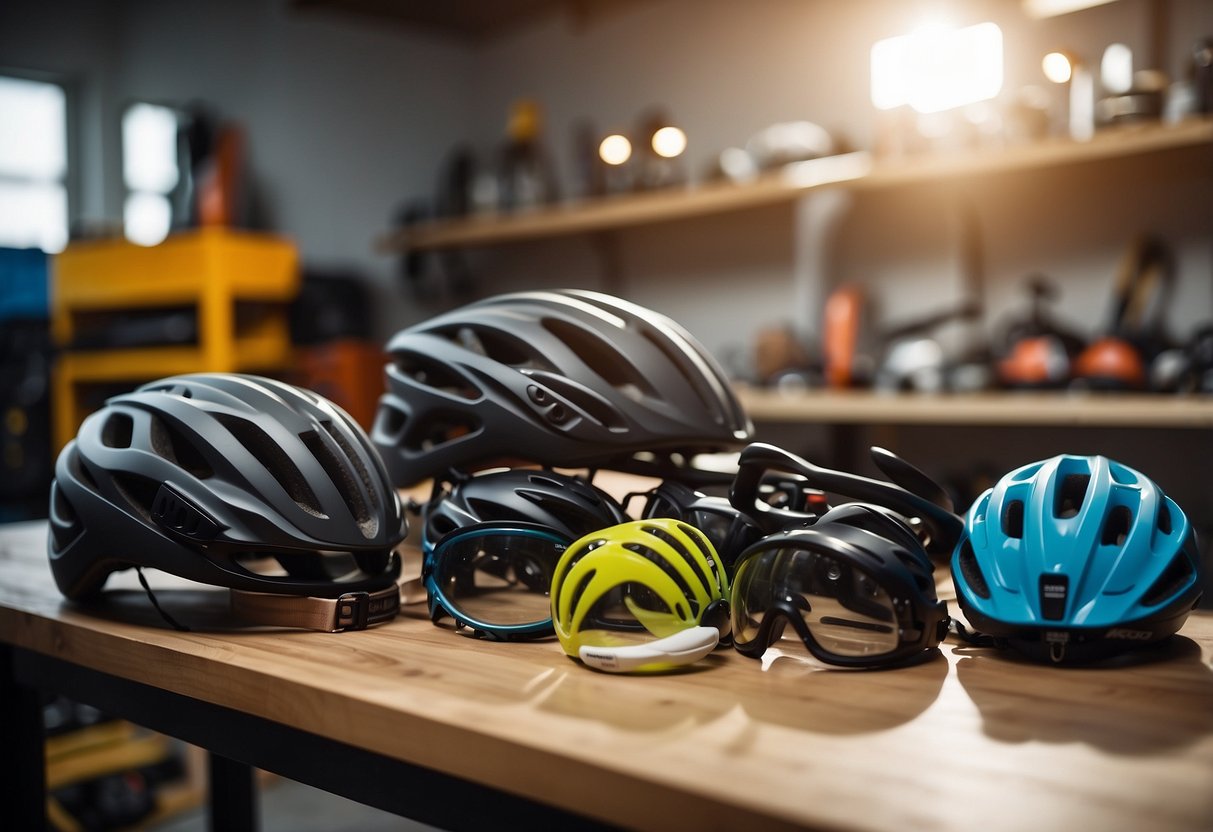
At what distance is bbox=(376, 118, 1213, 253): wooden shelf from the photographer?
2.73 metres

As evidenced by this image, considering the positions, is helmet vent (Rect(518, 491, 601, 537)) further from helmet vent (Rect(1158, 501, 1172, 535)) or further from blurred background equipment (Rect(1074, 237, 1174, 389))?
blurred background equipment (Rect(1074, 237, 1174, 389))

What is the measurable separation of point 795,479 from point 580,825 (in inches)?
19.0

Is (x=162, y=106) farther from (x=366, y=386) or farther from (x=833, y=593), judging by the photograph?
(x=833, y=593)

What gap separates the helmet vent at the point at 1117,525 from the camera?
0.89 metres

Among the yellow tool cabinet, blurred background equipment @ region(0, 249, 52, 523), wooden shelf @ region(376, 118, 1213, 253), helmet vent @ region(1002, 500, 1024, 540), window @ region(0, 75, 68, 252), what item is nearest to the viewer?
helmet vent @ region(1002, 500, 1024, 540)

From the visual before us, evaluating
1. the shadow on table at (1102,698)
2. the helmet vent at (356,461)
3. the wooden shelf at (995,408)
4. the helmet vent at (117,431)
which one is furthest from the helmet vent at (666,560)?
the wooden shelf at (995,408)

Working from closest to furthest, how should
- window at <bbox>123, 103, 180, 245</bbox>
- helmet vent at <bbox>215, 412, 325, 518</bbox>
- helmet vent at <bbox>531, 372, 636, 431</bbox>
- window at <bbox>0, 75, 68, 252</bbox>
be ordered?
1. helmet vent at <bbox>215, 412, 325, 518</bbox>
2. helmet vent at <bbox>531, 372, 636, 431</bbox>
3. window at <bbox>0, 75, 68, 252</bbox>
4. window at <bbox>123, 103, 180, 245</bbox>

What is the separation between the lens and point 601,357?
1300 millimetres

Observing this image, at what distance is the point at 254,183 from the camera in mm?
5906

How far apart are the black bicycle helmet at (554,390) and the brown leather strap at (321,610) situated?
274mm

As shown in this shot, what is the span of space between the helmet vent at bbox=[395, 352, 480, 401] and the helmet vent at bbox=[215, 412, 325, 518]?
0.28m

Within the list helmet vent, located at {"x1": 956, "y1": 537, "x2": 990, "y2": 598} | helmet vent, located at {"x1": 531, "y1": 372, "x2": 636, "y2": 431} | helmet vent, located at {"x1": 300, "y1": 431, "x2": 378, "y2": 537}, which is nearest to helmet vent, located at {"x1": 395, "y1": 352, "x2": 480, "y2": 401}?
helmet vent, located at {"x1": 531, "y1": 372, "x2": 636, "y2": 431}

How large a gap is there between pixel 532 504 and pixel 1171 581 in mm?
551

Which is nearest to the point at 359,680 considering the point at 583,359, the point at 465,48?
the point at 583,359
